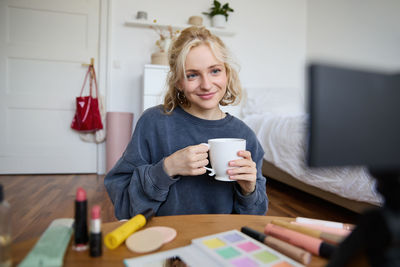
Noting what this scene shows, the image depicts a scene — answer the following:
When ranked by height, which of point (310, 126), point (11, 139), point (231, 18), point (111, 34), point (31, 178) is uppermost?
point (231, 18)

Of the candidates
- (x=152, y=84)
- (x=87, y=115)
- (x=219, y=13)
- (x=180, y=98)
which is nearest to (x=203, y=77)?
(x=180, y=98)

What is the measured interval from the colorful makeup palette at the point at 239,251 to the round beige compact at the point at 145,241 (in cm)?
6

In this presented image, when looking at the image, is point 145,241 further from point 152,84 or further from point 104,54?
point 104,54

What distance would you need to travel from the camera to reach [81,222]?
41 centimetres

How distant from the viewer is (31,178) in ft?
8.90

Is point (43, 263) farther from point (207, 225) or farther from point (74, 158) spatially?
point (74, 158)

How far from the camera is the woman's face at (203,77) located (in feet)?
2.64

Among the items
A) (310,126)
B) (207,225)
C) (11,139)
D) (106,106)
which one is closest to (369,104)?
(310,126)

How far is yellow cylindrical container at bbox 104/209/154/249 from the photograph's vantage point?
0.43m

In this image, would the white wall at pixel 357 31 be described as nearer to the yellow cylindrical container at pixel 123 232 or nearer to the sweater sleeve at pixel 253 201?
the sweater sleeve at pixel 253 201

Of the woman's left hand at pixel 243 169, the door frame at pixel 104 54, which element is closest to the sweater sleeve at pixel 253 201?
the woman's left hand at pixel 243 169

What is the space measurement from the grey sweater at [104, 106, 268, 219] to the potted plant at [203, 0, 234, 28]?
2593mm

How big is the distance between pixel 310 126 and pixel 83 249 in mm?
376

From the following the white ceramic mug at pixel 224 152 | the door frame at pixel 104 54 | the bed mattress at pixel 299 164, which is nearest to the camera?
the white ceramic mug at pixel 224 152
